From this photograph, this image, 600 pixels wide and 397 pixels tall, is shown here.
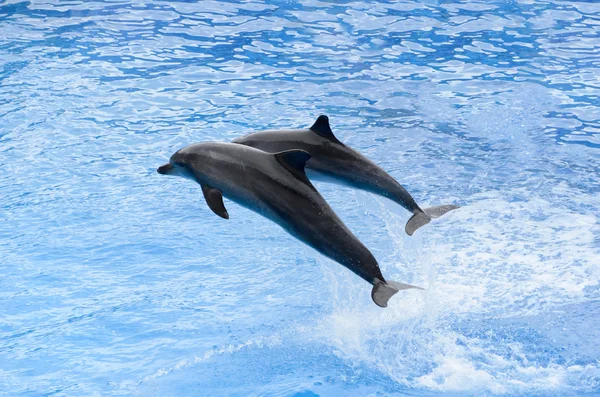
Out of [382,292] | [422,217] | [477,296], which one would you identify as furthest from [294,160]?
[477,296]

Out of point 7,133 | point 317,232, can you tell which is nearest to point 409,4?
point 7,133

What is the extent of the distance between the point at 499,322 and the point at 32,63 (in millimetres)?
7777

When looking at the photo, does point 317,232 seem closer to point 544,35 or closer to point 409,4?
point 544,35

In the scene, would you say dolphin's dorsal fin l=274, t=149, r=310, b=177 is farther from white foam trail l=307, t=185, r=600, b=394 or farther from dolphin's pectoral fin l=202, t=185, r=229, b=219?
white foam trail l=307, t=185, r=600, b=394

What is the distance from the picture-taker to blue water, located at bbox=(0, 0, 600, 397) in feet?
17.2

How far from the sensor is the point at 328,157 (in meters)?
4.66

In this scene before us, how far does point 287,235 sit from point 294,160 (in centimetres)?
285

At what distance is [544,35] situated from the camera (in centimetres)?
1227

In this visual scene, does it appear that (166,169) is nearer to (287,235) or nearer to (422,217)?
(422,217)

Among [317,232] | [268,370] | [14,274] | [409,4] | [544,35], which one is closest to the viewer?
[317,232]

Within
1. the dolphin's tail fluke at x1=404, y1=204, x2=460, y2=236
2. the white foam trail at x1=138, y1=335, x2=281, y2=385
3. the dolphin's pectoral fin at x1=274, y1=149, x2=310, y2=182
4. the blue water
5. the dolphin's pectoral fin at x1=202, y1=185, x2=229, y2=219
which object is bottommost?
the white foam trail at x1=138, y1=335, x2=281, y2=385

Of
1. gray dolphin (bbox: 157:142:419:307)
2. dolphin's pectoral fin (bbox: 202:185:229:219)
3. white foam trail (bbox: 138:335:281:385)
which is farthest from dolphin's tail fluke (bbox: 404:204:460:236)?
white foam trail (bbox: 138:335:281:385)

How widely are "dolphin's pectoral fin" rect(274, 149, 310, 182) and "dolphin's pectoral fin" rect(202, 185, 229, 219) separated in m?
0.40

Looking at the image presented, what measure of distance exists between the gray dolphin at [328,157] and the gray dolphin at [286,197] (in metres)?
0.36
